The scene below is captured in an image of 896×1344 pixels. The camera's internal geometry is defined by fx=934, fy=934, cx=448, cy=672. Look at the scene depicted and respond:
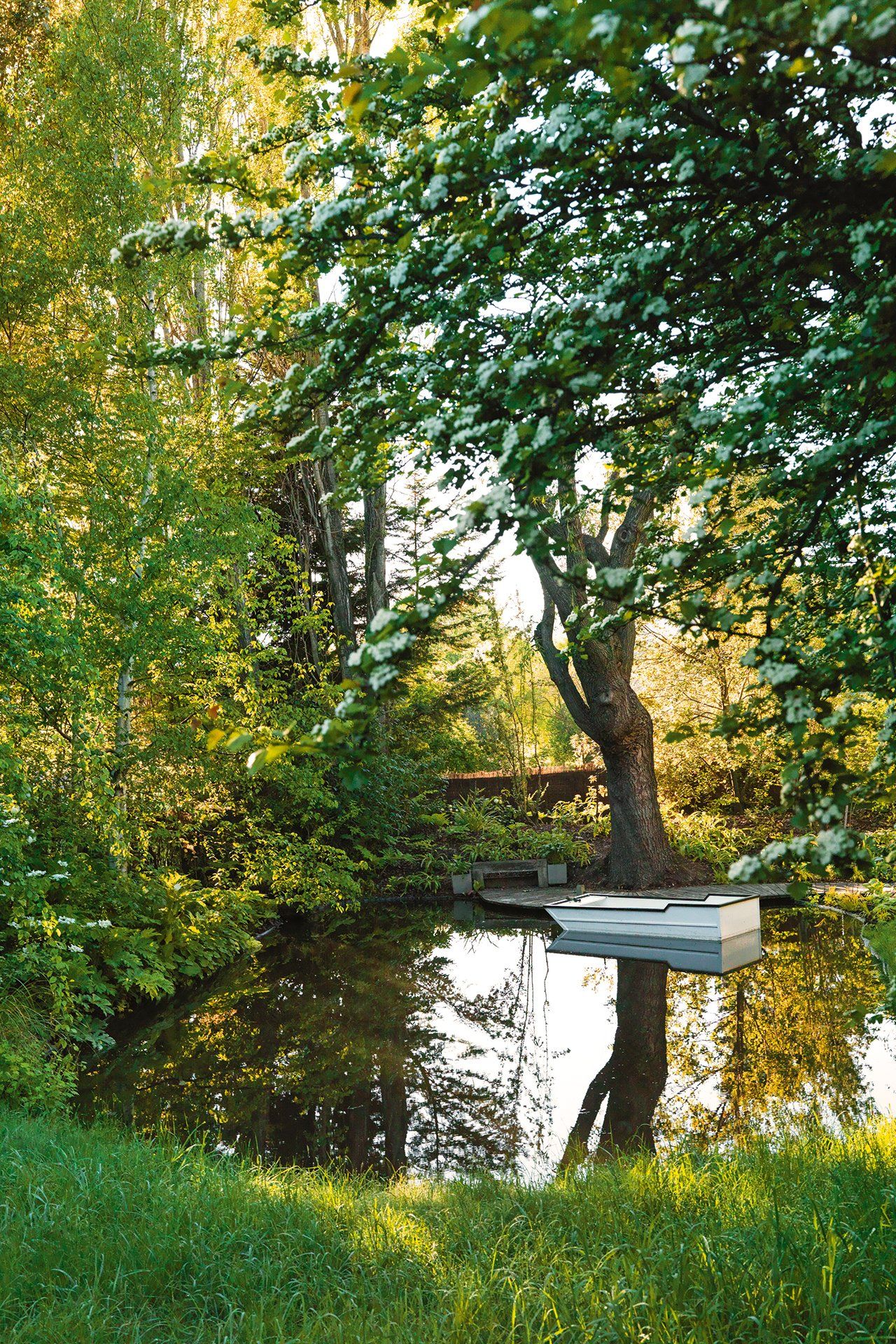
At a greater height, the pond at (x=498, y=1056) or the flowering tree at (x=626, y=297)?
the flowering tree at (x=626, y=297)

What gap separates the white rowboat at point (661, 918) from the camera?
387 inches

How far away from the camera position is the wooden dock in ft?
39.5

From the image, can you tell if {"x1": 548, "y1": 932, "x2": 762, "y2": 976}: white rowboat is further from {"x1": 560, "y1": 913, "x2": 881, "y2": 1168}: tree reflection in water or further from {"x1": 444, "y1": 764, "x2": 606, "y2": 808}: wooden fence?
{"x1": 444, "y1": 764, "x2": 606, "y2": 808}: wooden fence

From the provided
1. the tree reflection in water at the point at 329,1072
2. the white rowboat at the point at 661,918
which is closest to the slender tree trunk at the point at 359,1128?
the tree reflection in water at the point at 329,1072

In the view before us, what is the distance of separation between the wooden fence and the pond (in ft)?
23.4

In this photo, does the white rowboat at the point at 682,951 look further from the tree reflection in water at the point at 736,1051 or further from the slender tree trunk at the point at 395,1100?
the slender tree trunk at the point at 395,1100

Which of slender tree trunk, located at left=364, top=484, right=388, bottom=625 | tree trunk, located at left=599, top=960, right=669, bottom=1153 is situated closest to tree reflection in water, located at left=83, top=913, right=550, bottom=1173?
tree trunk, located at left=599, top=960, right=669, bottom=1153

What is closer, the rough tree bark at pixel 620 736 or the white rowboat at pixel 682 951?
the white rowboat at pixel 682 951

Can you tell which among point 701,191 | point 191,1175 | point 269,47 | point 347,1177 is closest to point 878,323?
point 701,191

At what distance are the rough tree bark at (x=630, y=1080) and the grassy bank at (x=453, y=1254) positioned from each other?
1197 millimetres

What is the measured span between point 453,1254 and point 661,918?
24.3ft

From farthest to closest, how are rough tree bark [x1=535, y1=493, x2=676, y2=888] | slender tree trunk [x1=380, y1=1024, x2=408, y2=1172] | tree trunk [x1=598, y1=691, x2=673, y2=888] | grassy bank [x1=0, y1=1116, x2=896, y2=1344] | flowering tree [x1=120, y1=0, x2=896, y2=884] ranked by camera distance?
1. tree trunk [x1=598, y1=691, x2=673, y2=888]
2. rough tree bark [x1=535, y1=493, x2=676, y2=888]
3. slender tree trunk [x1=380, y1=1024, x2=408, y2=1172]
4. grassy bank [x1=0, y1=1116, x2=896, y2=1344]
5. flowering tree [x1=120, y1=0, x2=896, y2=884]

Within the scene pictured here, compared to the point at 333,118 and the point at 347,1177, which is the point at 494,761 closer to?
the point at 347,1177

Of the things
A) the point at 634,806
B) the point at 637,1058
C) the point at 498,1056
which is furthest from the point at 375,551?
the point at 637,1058
